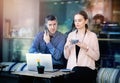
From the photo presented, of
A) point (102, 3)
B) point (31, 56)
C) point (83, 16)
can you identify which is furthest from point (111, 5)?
point (31, 56)

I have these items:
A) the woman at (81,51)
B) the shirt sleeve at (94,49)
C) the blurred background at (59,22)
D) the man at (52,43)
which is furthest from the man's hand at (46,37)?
the shirt sleeve at (94,49)

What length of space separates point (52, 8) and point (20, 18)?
631 mm

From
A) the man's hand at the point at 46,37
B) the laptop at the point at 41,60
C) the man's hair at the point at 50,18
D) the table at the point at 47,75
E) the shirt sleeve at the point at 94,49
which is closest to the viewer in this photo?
the table at the point at 47,75

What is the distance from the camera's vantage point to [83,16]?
4.99 meters

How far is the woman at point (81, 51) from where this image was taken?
15.2 ft

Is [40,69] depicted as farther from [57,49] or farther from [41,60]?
[57,49]

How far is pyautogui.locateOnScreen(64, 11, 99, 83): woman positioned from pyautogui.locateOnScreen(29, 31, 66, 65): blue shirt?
0.45ft

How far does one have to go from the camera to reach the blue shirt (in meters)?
5.14

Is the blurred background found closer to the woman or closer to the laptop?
the woman

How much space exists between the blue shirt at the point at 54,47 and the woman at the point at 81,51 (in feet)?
0.45

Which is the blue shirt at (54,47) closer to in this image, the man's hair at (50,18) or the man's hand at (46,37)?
the man's hand at (46,37)

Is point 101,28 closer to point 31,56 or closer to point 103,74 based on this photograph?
point 103,74

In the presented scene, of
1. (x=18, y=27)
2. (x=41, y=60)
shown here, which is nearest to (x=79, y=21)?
(x=41, y=60)

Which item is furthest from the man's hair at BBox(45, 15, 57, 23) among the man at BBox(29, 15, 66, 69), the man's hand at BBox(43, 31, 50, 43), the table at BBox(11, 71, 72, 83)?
the table at BBox(11, 71, 72, 83)
